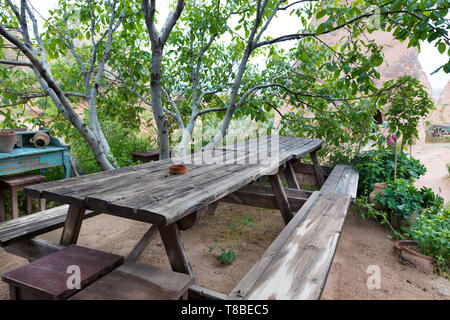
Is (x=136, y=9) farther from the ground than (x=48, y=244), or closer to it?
farther from the ground

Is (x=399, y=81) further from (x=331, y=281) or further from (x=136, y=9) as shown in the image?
(x=136, y=9)

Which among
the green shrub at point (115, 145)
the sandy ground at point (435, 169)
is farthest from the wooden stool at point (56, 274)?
the sandy ground at point (435, 169)

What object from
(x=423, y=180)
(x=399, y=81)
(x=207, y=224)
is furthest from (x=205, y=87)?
(x=423, y=180)

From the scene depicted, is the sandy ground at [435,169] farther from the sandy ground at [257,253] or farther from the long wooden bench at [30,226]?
the long wooden bench at [30,226]

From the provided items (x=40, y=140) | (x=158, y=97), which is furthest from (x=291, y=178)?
(x=40, y=140)

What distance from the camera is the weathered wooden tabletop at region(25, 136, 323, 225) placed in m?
1.43

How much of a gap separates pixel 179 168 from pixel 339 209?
51.6 inches

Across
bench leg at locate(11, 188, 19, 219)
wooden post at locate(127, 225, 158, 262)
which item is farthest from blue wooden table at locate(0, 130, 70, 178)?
wooden post at locate(127, 225, 158, 262)

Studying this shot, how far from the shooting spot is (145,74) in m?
4.62

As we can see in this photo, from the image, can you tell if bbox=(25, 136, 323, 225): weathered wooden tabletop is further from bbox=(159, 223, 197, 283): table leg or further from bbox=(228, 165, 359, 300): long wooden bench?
bbox=(228, 165, 359, 300): long wooden bench

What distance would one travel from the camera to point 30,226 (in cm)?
201

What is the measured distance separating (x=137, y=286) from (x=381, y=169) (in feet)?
12.4

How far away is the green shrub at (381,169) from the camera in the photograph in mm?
4047

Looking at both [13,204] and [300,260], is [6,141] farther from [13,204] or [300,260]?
[300,260]
